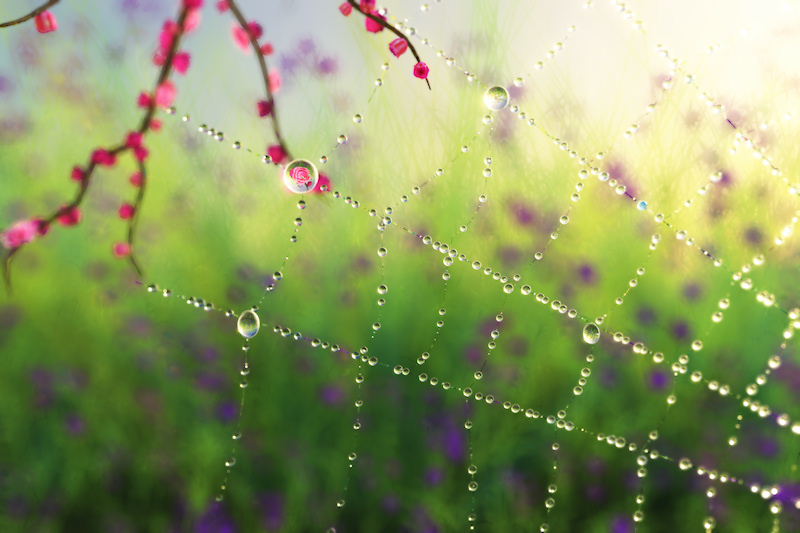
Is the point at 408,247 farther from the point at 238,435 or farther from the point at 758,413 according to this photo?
the point at 758,413

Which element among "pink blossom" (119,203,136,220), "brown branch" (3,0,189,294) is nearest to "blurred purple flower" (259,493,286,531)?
"brown branch" (3,0,189,294)

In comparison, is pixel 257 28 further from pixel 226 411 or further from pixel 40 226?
pixel 226 411

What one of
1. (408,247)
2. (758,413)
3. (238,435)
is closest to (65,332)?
(238,435)

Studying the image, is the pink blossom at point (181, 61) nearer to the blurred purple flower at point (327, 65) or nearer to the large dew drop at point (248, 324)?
the blurred purple flower at point (327, 65)

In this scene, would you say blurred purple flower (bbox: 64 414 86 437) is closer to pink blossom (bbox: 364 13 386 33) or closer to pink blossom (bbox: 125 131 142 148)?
pink blossom (bbox: 125 131 142 148)

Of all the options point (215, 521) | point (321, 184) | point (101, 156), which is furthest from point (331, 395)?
point (101, 156)
